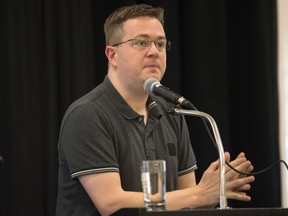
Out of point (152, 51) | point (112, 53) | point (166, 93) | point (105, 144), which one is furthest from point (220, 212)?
point (112, 53)

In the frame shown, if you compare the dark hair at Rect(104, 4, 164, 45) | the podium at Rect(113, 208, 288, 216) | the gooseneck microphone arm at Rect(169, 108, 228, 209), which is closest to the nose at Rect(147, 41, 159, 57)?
the dark hair at Rect(104, 4, 164, 45)

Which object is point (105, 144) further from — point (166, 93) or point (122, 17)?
point (122, 17)

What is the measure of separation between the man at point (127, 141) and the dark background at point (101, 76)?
1.87ft

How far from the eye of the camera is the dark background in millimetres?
3303

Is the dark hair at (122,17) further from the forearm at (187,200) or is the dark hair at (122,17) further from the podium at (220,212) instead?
the podium at (220,212)

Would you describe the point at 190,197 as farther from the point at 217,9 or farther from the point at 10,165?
the point at 217,9

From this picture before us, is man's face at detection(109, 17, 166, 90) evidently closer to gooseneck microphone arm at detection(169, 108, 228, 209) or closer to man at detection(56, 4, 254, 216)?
man at detection(56, 4, 254, 216)

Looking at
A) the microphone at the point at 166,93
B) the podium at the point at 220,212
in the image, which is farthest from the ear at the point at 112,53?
the podium at the point at 220,212

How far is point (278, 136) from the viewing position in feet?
12.7

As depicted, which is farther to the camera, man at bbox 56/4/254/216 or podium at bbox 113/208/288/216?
man at bbox 56/4/254/216

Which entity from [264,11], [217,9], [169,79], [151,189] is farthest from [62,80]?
[151,189]

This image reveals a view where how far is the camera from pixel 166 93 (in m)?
2.22

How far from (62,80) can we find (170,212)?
1884mm

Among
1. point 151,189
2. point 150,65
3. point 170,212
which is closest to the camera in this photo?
point 170,212
